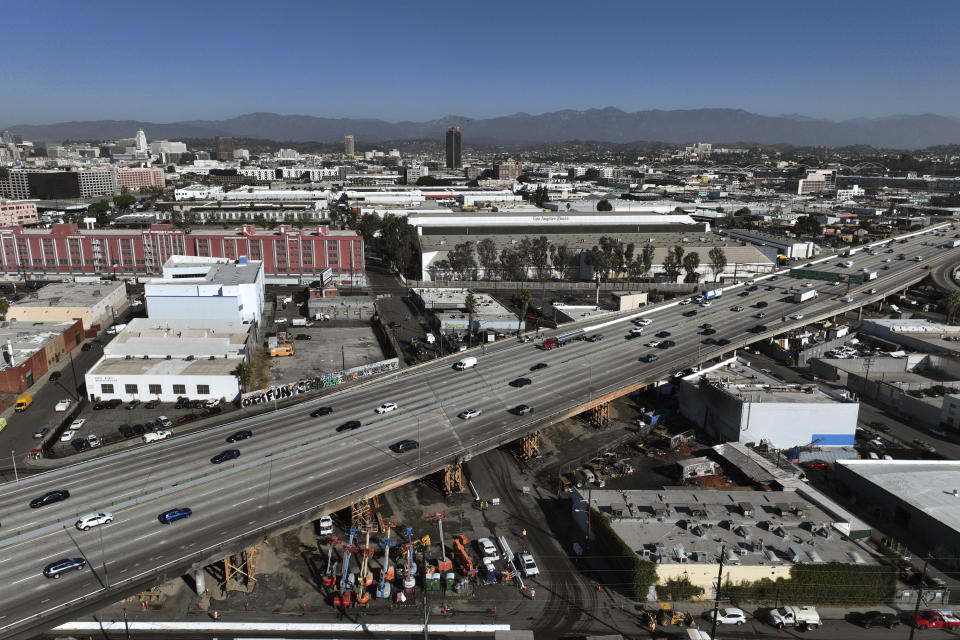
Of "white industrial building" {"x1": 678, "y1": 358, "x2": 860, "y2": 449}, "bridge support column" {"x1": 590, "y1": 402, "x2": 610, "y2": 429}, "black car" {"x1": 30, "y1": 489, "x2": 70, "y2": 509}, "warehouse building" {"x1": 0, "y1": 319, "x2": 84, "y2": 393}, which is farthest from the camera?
"warehouse building" {"x1": 0, "y1": 319, "x2": 84, "y2": 393}

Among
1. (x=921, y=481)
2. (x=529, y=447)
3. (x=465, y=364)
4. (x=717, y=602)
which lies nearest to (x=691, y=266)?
(x=465, y=364)

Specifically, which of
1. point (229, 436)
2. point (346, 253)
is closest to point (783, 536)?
point (229, 436)

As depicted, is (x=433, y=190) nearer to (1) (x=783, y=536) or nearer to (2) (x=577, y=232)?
(2) (x=577, y=232)

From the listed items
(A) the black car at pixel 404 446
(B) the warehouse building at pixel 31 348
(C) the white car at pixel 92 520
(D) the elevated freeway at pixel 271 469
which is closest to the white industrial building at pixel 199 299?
(B) the warehouse building at pixel 31 348

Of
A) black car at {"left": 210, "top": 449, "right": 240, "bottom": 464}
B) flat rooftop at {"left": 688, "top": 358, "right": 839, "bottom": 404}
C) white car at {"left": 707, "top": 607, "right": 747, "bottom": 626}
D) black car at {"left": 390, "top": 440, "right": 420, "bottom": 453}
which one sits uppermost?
black car at {"left": 210, "top": 449, "right": 240, "bottom": 464}

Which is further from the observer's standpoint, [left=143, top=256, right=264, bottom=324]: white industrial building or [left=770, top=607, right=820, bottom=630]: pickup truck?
[left=143, top=256, right=264, bottom=324]: white industrial building

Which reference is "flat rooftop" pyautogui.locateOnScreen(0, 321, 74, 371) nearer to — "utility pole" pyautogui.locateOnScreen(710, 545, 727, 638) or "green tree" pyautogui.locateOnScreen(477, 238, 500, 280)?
"utility pole" pyautogui.locateOnScreen(710, 545, 727, 638)

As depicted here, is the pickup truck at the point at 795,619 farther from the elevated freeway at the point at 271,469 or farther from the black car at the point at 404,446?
the black car at the point at 404,446

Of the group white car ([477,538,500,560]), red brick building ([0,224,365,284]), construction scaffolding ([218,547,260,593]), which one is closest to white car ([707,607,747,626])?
white car ([477,538,500,560])
